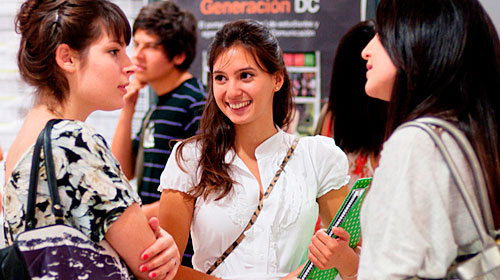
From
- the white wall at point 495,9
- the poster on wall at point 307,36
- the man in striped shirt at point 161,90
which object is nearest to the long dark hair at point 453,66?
the white wall at point 495,9

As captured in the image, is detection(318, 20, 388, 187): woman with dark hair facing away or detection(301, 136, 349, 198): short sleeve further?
detection(318, 20, 388, 187): woman with dark hair facing away

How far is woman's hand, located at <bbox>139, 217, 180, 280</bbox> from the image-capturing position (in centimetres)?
150

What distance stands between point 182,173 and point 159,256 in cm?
54

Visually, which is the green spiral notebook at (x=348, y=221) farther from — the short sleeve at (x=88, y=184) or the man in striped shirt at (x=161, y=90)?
the man in striped shirt at (x=161, y=90)

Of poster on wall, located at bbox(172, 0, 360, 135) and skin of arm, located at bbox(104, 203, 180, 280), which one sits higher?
poster on wall, located at bbox(172, 0, 360, 135)

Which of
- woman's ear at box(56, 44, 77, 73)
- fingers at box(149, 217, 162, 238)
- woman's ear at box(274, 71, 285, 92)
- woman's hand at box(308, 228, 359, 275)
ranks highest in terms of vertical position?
woman's ear at box(56, 44, 77, 73)

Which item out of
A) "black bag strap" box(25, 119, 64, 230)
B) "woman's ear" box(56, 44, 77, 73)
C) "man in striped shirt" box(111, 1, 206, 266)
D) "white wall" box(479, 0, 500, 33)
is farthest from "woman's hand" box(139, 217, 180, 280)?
"white wall" box(479, 0, 500, 33)

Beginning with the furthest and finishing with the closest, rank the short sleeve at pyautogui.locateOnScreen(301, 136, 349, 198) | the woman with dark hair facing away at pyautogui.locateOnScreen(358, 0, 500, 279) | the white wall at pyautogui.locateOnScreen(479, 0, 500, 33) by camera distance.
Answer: the white wall at pyautogui.locateOnScreen(479, 0, 500, 33)
the short sleeve at pyautogui.locateOnScreen(301, 136, 349, 198)
the woman with dark hair facing away at pyautogui.locateOnScreen(358, 0, 500, 279)

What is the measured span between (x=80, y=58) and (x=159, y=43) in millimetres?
1551

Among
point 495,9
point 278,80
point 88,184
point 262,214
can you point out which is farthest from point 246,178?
point 495,9

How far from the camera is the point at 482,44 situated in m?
1.31

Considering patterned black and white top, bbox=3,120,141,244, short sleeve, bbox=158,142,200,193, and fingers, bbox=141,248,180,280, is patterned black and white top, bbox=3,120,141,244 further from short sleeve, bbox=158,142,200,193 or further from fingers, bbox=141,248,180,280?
short sleeve, bbox=158,142,200,193

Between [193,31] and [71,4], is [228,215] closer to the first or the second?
[71,4]

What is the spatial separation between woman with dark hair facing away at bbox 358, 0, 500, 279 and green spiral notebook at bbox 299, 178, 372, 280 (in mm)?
336
